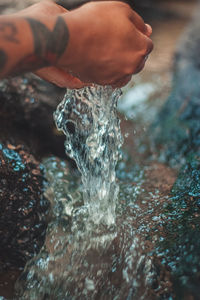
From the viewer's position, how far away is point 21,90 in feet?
9.41

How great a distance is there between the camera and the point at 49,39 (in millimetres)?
1281

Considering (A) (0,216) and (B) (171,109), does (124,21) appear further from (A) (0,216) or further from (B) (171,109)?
(B) (171,109)

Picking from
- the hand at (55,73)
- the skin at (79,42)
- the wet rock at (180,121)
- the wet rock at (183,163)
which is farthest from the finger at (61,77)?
the wet rock at (180,121)

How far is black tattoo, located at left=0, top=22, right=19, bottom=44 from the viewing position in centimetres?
120

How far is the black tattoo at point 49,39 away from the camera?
1.26 metres

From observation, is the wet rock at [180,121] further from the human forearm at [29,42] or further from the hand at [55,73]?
the human forearm at [29,42]

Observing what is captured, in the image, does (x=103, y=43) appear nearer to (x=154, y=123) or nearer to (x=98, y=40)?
(x=98, y=40)

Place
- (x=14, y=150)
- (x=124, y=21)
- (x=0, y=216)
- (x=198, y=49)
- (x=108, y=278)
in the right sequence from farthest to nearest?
1. (x=198, y=49)
2. (x=14, y=150)
3. (x=0, y=216)
4. (x=108, y=278)
5. (x=124, y=21)

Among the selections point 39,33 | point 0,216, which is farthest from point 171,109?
point 39,33

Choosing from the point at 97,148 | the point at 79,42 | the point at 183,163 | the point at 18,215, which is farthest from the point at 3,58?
the point at 183,163

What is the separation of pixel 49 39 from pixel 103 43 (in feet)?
0.69

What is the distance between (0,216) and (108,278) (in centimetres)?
68

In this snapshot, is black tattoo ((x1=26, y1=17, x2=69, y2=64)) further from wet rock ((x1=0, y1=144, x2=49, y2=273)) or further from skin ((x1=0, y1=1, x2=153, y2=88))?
wet rock ((x1=0, y1=144, x2=49, y2=273))

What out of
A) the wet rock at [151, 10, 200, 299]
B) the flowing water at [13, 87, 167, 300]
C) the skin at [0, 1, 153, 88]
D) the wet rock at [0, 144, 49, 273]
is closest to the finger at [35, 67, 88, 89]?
the skin at [0, 1, 153, 88]
